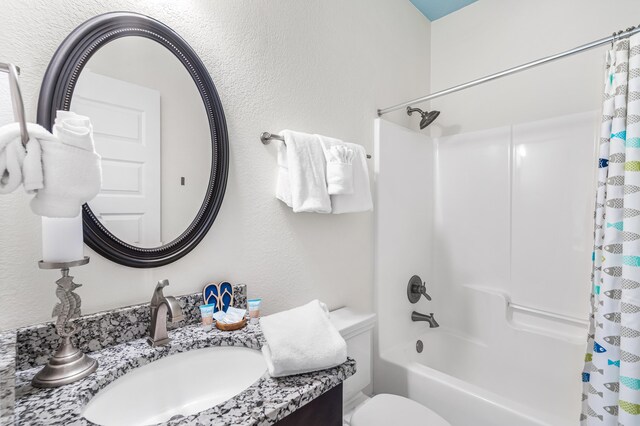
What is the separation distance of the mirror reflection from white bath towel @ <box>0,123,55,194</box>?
269 millimetres

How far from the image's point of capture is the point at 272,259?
125 centimetres

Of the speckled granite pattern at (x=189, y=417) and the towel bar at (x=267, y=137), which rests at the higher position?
the towel bar at (x=267, y=137)

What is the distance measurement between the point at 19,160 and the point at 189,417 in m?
0.56

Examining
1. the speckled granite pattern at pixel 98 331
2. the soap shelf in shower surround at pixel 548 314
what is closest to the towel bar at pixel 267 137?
the speckled granite pattern at pixel 98 331

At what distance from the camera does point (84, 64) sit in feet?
2.64

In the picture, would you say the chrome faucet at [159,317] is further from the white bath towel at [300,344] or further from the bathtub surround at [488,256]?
the bathtub surround at [488,256]

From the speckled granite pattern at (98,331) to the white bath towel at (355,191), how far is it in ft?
2.26

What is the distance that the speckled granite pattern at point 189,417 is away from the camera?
21.6 inches

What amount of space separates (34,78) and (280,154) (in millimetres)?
740

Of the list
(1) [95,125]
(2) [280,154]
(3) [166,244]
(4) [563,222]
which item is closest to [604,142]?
(4) [563,222]

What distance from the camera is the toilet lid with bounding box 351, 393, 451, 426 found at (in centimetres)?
111

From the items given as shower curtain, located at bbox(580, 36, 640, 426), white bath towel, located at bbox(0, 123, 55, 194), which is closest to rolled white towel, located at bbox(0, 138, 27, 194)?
white bath towel, located at bbox(0, 123, 55, 194)

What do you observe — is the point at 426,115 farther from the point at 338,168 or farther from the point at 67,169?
the point at 67,169

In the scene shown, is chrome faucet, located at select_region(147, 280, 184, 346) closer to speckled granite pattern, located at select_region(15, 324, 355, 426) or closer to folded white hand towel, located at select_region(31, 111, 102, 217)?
speckled granite pattern, located at select_region(15, 324, 355, 426)
